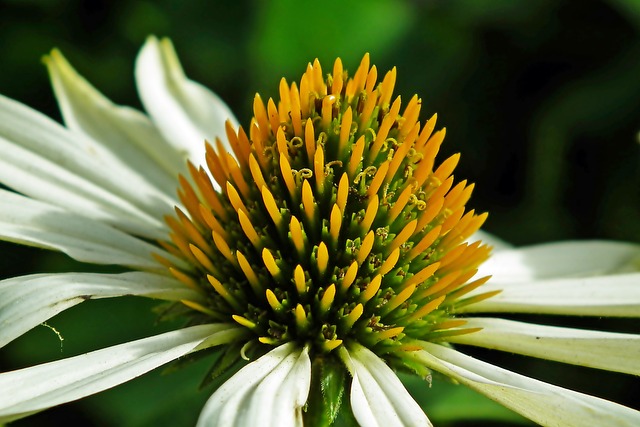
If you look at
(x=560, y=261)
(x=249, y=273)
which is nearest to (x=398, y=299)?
(x=249, y=273)

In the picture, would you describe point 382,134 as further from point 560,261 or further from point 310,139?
point 560,261

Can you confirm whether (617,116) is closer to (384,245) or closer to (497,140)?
(497,140)

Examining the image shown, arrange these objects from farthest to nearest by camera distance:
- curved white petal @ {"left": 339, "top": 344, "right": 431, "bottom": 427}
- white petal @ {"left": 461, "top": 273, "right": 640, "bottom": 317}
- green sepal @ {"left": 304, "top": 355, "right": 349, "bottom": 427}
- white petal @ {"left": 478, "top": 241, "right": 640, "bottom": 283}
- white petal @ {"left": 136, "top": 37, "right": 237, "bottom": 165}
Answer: white petal @ {"left": 136, "top": 37, "right": 237, "bottom": 165} → white petal @ {"left": 478, "top": 241, "right": 640, "bottom": 283} → white petal @ {"left": 461, "top": 273, "right": 640, "bottom": 317} → green sepal @ {"left": 304, "top": 355, "right": 349, "bottom": 427} → curved white petal @ {"left": 339, "top": 344, "right": 431, "bottom": 427}

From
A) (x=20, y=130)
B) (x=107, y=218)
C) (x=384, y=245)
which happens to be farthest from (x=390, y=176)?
→ (x=20, y=130)

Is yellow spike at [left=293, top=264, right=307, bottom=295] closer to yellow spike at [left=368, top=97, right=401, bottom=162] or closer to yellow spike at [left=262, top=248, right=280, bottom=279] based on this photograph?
yellow spike at [left=262, top=248, right=280, bottom=279]

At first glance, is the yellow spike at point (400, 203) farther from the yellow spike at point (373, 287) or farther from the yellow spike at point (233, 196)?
the yellow spike at point (233, 196)

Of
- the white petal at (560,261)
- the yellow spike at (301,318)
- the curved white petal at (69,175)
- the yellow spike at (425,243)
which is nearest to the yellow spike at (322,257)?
the yellow spike at (301,318)

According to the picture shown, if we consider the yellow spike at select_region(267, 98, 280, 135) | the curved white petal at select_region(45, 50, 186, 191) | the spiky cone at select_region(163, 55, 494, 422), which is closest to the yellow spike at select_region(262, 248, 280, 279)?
the spiky cone at select_region(163, 55, 494, 422)
